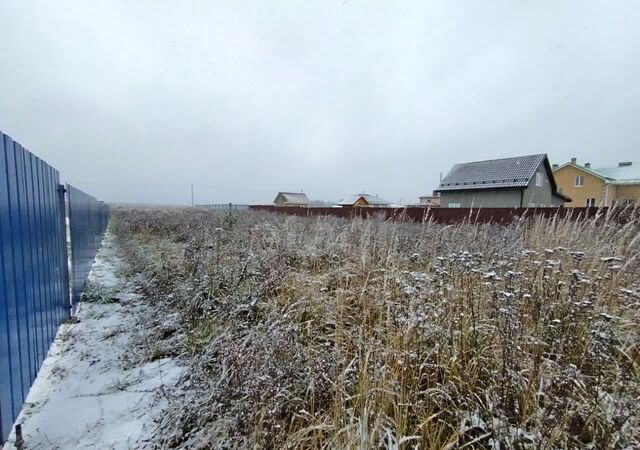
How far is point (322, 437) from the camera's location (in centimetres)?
142

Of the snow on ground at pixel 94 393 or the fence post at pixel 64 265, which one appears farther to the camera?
the fence post at pixel 64 265

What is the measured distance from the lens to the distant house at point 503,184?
20562 mm

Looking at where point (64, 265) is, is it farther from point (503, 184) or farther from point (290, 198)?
point (290, 198)

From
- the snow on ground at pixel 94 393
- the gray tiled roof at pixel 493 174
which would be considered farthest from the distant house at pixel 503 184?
the snow on ground at pixel 94 393

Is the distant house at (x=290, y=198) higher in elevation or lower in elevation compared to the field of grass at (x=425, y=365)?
higher

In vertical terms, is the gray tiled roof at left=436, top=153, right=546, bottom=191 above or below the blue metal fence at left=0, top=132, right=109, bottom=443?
above

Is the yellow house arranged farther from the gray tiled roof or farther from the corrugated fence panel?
the corrugated fence panel

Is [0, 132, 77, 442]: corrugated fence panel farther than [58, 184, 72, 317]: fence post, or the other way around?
[58, 184, 72, 317]: fence post

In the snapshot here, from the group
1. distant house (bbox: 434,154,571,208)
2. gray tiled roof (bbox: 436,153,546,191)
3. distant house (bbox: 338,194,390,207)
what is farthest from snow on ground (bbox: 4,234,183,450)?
distant house (bbox: 338,194,390,207)

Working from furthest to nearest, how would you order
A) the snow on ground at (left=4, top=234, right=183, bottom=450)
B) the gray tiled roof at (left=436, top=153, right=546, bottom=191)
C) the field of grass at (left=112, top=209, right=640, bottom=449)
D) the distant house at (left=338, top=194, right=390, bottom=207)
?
the distant house at (left=338, top=194, right=390, bottom=207)
the gray tiled roof at (left=436, top=153, right=546, bottom=191)
the snow on ground at (left=4, top=234, right=183, bottom=450)
the field of grass at (left=112, top=209, right=640, bottom=449)

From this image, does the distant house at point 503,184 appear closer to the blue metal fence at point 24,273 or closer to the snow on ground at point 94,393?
the snow on ground at point 94,393

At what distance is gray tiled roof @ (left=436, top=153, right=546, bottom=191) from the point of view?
20797 mm

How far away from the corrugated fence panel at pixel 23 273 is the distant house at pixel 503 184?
2081 cm

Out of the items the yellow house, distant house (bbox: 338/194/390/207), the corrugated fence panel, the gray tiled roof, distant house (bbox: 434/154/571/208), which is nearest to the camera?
the corrugated fence panel
